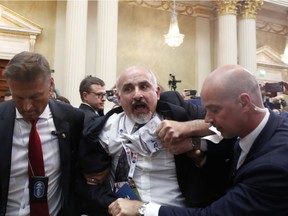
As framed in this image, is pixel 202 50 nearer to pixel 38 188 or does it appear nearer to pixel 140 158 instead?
pixel 140 158

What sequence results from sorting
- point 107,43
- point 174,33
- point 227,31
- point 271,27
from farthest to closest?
point 271,27 → point 227,31 → point 107,43 → point 174,33

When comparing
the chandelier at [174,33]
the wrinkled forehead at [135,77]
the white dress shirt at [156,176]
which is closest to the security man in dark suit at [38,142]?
the white dress shirt at [156,176]

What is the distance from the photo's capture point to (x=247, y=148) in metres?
1.55

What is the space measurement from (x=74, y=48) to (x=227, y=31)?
16.8ft

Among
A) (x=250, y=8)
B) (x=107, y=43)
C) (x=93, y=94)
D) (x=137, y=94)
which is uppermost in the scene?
(x=250, y=8)

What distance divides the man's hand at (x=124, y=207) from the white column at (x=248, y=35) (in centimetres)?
1014

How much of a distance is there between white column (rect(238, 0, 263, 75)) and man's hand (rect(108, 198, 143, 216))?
10136 millimetres

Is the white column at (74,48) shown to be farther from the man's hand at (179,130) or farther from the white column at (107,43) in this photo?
the man's hand at (179,130)

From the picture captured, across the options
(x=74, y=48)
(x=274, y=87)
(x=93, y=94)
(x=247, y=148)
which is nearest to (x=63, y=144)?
(x=247, y=148)

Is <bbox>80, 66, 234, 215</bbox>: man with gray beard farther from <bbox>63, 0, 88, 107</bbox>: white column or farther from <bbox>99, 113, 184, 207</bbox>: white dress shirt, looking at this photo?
<bbox>63, 0, 88, 107</bbox>: white column

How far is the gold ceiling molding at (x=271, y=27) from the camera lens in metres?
13.0

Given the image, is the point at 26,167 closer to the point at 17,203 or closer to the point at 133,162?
the point at 17,203

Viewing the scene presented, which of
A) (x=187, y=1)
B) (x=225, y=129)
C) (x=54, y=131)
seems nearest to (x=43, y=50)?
(x=187, y=1)

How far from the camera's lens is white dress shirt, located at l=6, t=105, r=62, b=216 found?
177 cm
